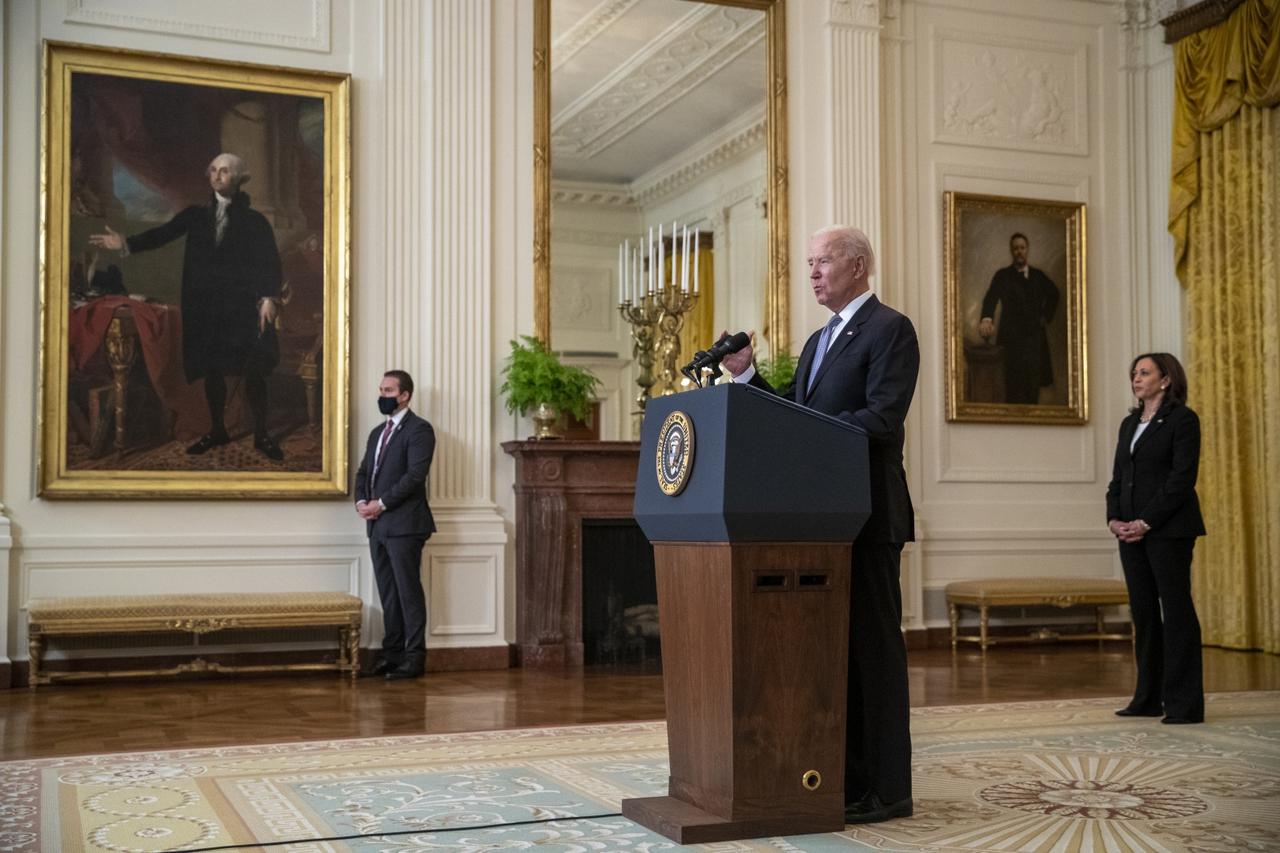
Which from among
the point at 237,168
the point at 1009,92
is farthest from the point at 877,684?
the point at 1009,92

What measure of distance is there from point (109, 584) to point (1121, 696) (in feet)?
17.2

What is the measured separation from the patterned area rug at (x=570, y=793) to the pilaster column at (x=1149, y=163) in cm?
505

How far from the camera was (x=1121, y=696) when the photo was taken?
6461 mm

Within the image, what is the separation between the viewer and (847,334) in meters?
3.81

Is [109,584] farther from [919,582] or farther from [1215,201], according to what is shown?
[1215,201]

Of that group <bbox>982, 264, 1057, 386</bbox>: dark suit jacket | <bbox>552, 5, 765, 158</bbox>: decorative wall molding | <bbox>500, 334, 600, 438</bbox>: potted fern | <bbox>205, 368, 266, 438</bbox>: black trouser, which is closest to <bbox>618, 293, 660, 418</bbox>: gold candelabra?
<bbox>500, 334, 600, 438</bbox>: potted fern

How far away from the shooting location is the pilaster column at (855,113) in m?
9.07

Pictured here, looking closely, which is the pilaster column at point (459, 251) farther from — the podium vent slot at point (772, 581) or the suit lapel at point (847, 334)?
the podium vent slot at point (772, 581)

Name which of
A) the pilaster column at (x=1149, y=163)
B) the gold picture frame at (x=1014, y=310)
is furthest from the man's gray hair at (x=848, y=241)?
the pilaster column at (x=1149, y=163)

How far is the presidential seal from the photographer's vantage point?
137 inches

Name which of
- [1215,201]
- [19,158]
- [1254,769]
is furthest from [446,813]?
[1215,201]

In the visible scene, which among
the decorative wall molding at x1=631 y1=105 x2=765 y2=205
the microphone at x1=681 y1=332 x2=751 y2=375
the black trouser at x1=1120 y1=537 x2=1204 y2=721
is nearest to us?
the microphone at x1=681 y1=332 x2=751 y2=375

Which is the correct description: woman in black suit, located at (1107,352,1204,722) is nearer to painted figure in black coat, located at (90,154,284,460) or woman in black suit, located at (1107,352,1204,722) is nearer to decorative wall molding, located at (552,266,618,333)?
decorative wall molding, located at (552,266,618,333)

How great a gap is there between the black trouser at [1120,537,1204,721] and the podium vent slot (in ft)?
9.20
